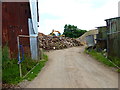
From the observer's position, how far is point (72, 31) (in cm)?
5481

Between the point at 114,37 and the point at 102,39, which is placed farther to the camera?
the point at 102,39

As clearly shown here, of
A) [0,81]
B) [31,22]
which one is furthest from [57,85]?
[31,22]

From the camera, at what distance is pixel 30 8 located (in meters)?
15.1

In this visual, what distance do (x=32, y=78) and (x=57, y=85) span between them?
205 cm

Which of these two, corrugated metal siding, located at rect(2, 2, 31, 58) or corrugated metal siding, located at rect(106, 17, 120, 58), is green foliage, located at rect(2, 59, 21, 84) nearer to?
corrugated metal siding, located at rect(2, 2, 31, 58)

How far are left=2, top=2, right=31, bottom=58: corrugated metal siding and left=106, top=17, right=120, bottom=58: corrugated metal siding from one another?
279 inches

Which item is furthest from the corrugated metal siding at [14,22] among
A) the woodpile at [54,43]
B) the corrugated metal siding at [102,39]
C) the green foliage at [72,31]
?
the green foliage at [72,31]

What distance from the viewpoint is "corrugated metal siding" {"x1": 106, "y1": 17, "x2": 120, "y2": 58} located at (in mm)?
13234

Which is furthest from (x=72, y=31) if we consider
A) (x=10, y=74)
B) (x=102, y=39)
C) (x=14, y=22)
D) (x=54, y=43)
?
(x=10, y=74)

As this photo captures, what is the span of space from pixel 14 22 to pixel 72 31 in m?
A: 41.0

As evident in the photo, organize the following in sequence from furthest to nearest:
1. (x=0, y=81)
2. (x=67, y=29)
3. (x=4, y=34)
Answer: (x=67, y=29) → (x=4, y=34) → (x=0, y=81)

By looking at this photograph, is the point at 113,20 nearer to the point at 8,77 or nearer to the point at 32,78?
the point at 32,78

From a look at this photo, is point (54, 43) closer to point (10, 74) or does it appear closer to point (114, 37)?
point (114, 37)

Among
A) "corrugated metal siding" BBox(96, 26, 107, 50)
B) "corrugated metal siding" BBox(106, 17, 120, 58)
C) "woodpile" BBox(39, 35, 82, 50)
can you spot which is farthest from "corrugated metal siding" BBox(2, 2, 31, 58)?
"woodpile" BBox(39, 35, 82, 50)
